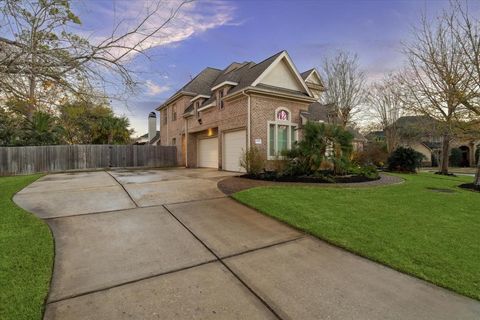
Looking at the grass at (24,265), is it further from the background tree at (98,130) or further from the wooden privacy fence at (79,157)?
the background tree at (98,130)

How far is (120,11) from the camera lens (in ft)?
14.2

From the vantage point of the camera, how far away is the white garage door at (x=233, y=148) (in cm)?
1317

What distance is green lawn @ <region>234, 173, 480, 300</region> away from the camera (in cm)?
324

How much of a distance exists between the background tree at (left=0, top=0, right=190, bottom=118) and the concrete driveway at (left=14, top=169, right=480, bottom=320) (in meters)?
2.74

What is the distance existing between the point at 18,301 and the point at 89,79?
3.68 m

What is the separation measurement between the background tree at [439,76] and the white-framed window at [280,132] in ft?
18.6

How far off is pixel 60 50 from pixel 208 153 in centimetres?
1352

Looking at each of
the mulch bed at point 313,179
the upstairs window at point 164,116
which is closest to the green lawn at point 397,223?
the mulch bed at point 313,179

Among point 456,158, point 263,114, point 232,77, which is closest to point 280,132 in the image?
point 263,114

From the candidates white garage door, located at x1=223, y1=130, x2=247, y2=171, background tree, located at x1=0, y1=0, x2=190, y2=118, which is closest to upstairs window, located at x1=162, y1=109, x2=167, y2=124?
white garage door, located at x1=223, y1=130, x2=247, y2=171

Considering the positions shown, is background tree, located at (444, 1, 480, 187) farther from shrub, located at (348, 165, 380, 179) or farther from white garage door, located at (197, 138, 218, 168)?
white garage door, located at (197, 138, 218, 168)

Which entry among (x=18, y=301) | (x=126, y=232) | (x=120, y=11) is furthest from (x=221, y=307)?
(x=120, y=11)

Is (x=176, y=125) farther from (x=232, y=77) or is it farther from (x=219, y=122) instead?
(x=232, y=77)

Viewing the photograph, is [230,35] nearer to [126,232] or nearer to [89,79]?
[89,79]
